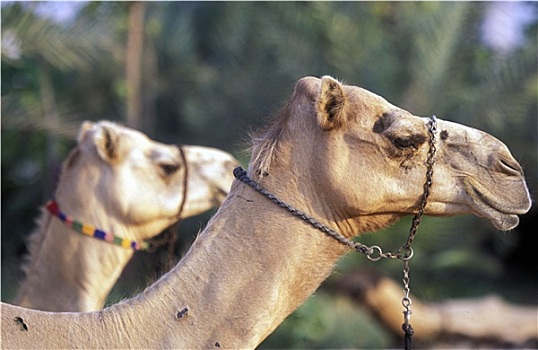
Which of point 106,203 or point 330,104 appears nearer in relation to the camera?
point 330,104

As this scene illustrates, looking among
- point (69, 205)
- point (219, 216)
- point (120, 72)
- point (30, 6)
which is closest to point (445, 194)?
point (219, 216)

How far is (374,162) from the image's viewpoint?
3.21 meters

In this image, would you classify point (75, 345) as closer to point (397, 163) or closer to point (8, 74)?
point (397, 163)

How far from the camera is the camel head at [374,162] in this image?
3.19m

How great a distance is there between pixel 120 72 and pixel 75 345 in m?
11.4

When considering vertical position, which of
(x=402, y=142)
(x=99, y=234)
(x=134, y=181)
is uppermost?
(x=402, y=142)

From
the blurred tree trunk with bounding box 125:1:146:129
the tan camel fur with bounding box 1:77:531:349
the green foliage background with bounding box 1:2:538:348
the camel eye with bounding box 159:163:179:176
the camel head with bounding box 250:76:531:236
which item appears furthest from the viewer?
the blurred tree trunk with bounding box 125:1:146:129

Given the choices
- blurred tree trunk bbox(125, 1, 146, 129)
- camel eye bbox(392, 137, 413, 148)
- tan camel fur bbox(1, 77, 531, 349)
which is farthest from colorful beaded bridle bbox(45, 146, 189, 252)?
blurred tree trunk bbox(125, 1, 146, 129)

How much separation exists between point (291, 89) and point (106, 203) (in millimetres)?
5600

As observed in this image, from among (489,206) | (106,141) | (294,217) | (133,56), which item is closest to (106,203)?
(106,141)

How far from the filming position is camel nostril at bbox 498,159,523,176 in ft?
10.8

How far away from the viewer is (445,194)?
328cm

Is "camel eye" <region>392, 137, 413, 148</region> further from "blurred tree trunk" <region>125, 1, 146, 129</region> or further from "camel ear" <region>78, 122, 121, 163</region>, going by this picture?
"blurred tree trunk" <region>125, 1, 146, 129</region>

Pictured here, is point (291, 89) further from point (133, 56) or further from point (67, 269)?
point (67, 269)
